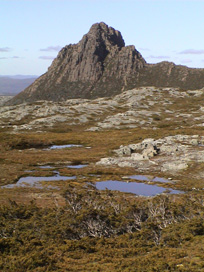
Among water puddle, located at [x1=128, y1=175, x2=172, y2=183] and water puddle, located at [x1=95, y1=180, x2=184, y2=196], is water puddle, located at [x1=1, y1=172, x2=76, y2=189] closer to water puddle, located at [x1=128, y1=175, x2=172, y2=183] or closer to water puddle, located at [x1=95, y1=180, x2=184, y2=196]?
water puddle, located at [x1=95, y1=180, x2=184, y2=196]

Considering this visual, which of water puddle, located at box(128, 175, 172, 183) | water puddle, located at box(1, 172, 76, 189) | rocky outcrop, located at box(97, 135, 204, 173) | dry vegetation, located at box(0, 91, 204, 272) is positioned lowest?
water puddle, located at box(1, 172, 76, 189)

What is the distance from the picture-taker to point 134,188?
60.1 m

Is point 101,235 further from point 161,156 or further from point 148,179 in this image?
point 161,156

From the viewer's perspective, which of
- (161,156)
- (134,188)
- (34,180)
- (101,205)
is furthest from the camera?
(161,156)

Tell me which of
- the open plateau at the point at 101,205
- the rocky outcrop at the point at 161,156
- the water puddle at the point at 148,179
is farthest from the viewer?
the rocky outcrop at the point at 161,156

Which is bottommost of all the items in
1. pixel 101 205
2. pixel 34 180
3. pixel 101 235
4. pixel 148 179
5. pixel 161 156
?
pixel 34 180

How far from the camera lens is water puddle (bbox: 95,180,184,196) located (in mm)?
56562

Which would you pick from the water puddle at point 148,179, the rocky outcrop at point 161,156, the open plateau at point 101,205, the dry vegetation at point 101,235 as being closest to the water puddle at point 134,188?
the open plateau at point 101,205

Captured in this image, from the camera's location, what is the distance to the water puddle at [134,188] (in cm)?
5656

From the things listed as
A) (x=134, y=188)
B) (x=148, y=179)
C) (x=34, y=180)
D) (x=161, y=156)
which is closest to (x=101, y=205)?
(x=134, y=188)

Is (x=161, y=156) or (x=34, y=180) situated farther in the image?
(x=161, y=156)

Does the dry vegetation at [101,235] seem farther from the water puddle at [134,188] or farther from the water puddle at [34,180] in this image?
the water puddle at [34,180]

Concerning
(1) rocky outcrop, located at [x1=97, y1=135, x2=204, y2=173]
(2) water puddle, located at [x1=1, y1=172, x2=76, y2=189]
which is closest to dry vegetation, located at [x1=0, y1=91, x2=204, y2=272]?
(2) water puddle, located at [x1=1, y1=172, x2=76, y2=189]

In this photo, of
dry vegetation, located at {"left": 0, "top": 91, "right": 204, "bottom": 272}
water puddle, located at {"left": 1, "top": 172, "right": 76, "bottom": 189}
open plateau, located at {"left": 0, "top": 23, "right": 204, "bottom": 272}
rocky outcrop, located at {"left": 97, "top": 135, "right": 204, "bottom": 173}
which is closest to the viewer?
dry vegetation, located at {"left": 0, "top": 91, "right": 204, "bottom": 272}
